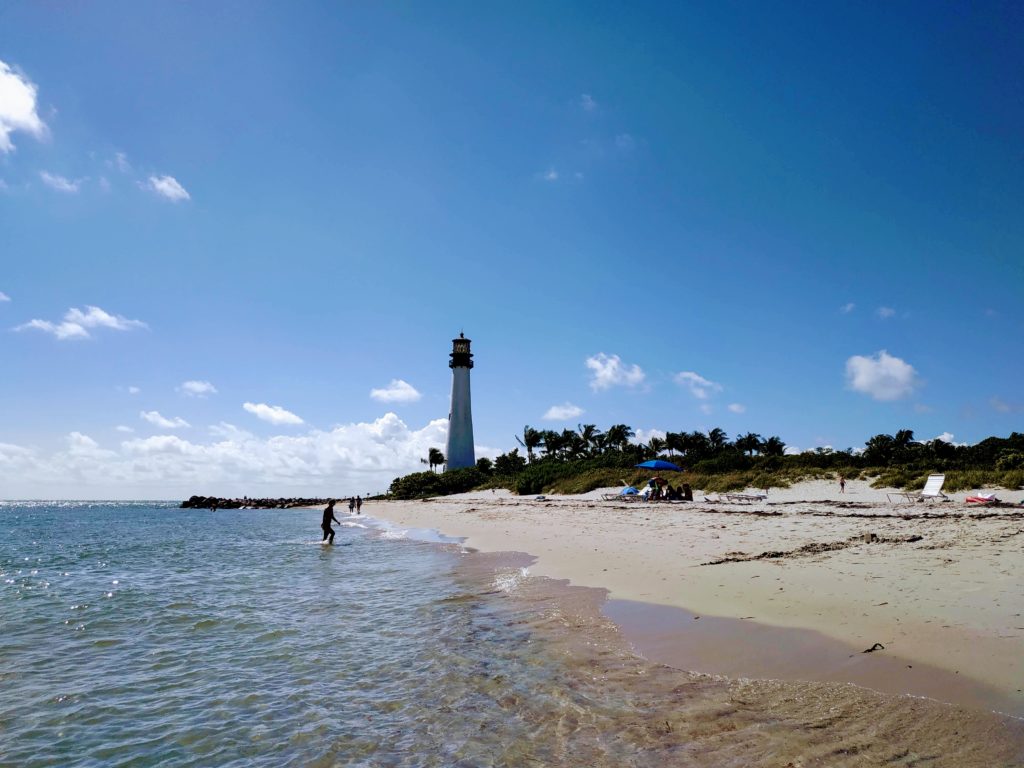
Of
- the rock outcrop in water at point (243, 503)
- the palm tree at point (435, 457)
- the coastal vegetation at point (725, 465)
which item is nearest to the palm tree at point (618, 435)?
the coastal vegetation at point (725, 465)

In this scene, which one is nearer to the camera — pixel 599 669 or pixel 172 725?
pixel 172 725

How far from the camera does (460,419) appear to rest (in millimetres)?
78062

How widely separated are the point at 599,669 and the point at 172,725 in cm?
492

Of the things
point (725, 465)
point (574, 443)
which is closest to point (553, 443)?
point (574, 443)

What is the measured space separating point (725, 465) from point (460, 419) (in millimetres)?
41933

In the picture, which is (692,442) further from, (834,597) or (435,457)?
(834,597)

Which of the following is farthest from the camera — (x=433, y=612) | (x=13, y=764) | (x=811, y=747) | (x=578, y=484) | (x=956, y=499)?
(x=578, y=484)

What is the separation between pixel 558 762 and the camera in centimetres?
464

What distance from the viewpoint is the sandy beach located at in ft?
19.3

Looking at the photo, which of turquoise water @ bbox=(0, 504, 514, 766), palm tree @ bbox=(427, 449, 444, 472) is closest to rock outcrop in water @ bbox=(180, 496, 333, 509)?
palm tree @ bbox=(427, 449, 444, 472)

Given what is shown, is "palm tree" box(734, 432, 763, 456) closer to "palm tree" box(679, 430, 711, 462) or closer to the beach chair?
"palm tree" box(679, 430, 711, 462)

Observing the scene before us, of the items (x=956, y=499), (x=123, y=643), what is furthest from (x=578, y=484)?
(x=123, y=643)

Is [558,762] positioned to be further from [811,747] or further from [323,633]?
[323,633]

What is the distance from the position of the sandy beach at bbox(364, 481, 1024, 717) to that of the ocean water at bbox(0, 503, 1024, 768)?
0.57 metres
